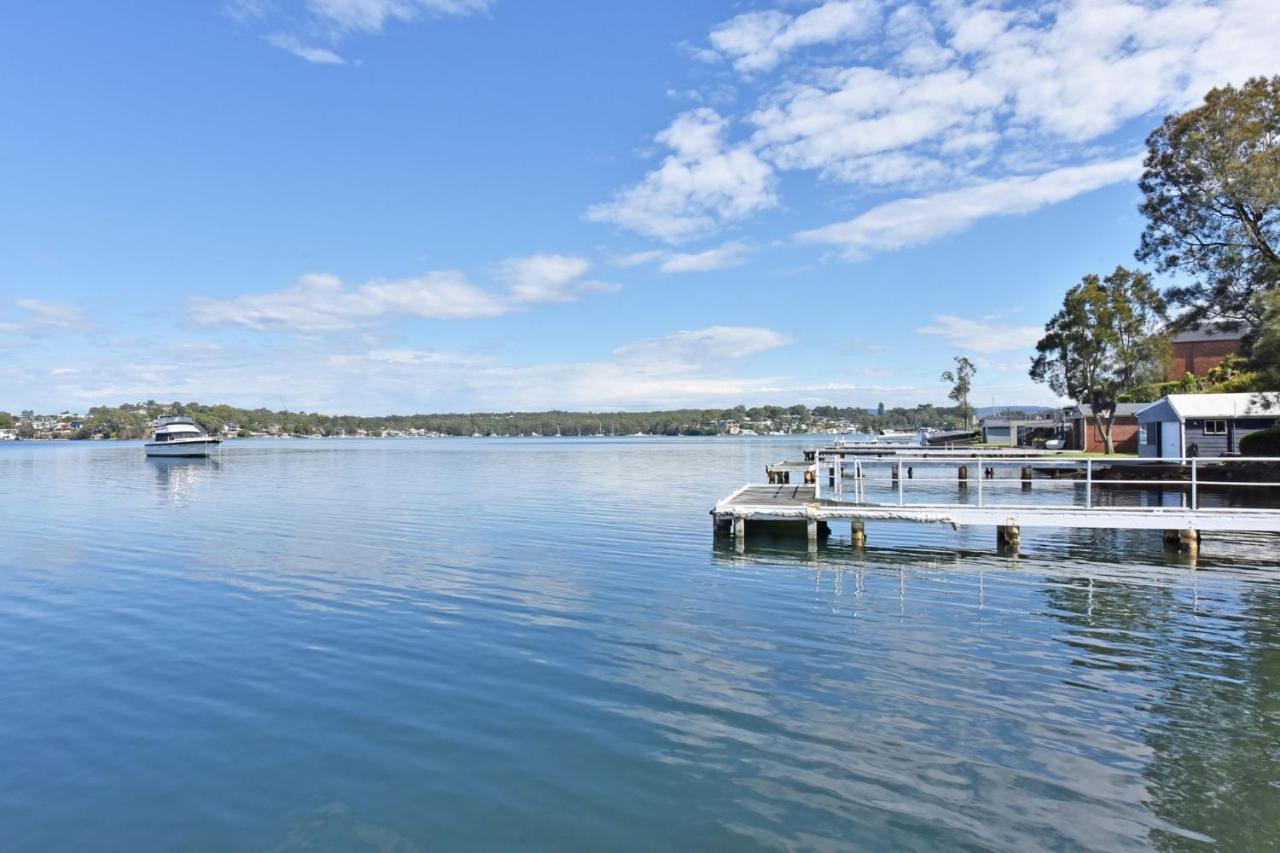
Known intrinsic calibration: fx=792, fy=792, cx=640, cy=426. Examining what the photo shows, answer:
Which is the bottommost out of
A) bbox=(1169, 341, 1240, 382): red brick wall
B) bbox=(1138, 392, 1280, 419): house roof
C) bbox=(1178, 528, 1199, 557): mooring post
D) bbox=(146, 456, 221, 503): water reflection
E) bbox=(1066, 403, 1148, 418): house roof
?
bbox=(1178, 528, 1199, 557): mooring post

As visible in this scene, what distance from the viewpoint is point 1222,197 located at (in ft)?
117

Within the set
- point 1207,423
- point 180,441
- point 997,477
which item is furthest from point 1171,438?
point 180,441

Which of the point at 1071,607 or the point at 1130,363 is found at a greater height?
the point at 1130,363

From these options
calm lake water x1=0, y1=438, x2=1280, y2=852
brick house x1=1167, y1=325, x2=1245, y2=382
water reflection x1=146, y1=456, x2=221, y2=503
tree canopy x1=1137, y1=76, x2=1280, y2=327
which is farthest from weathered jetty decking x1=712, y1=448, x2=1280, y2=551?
brick house x1=1167, y1=325, x2=1245, y2=382

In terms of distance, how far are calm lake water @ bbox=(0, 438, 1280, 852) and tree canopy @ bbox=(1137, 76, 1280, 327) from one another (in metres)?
20.6

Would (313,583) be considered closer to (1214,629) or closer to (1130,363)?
(1214,629)

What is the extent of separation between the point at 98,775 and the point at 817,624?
408 inches

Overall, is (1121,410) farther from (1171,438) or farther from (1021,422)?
(1021,422)

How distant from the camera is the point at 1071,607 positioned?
1517 centimetres

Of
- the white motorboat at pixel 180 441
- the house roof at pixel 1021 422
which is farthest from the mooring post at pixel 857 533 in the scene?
the white motorboat at pixel 180 441

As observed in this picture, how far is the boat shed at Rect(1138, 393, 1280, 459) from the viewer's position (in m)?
41.2

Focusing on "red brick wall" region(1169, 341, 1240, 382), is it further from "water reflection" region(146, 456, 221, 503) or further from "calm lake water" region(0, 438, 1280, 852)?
"water reflection" region(146, 456, 221, 503)

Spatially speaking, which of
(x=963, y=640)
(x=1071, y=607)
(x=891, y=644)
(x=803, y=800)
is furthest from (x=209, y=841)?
(x=1071, y=607)

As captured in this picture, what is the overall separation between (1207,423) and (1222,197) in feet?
43.2
